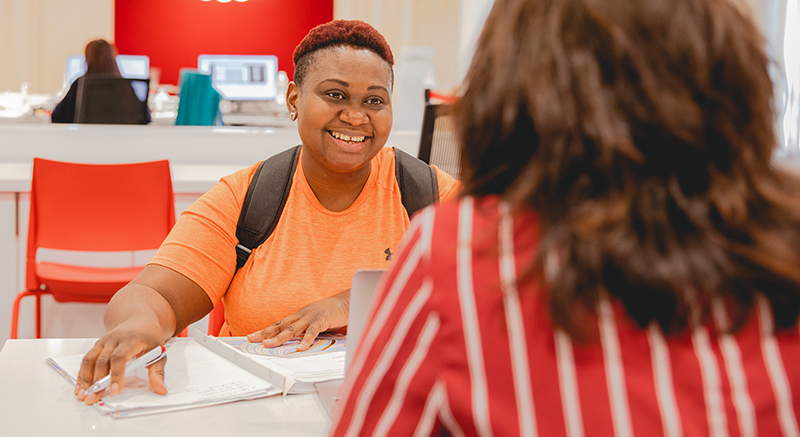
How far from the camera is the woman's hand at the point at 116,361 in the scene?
939 millimetres

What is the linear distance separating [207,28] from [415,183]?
26.7 ft

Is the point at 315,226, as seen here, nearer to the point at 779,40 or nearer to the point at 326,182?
the point at 326,182

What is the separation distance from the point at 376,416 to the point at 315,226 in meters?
0.99

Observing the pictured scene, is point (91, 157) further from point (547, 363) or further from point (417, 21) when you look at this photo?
point (417, 21)

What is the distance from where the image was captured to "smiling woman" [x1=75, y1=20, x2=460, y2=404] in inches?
51.7

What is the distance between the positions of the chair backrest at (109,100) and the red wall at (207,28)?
17.6 ft

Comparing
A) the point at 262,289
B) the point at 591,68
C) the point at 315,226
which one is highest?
the point at 591,68

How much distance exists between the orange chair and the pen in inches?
59.2

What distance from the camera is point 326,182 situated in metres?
1.52

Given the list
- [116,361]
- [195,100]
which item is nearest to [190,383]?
[116,361]

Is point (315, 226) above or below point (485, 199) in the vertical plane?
below

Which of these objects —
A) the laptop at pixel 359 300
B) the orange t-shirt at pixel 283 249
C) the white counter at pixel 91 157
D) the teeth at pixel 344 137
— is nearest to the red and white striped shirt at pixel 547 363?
the laptop at pixel 359 300

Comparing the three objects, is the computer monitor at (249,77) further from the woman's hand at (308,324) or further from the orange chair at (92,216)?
the woman's hand at (308,324)

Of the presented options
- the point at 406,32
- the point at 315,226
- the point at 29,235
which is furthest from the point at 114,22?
the point at 315,226
